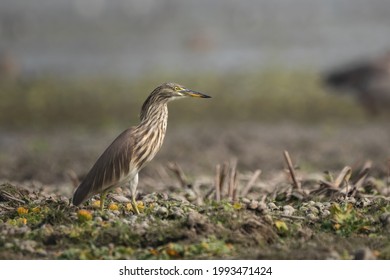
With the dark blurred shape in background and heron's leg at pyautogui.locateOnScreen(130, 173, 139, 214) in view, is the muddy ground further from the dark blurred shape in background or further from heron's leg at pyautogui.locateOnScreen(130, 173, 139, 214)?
the dark blurred shape in background

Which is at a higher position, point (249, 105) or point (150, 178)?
point (249, 105)

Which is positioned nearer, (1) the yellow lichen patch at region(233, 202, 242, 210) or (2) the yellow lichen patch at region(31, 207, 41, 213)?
(1) the yellow lichen patch at region(233, 202, 242, 210)

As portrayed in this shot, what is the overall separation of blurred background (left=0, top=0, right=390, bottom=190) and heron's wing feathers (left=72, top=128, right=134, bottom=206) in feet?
8.88

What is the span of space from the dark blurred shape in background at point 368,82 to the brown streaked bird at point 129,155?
11.2 metres

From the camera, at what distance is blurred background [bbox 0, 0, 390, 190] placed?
15.0 m

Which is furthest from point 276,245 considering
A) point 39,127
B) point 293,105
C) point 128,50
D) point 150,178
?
point 128,50

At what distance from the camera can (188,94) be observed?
8.31 m

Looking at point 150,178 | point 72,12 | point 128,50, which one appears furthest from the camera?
point 72,12

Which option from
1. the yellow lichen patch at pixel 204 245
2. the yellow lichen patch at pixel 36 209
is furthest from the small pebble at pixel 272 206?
the yellow lichen patch at pixel 36 209

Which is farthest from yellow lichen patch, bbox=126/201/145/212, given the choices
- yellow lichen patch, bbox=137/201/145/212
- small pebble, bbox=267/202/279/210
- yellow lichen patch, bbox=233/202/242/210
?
small pebble, bbox=267/202/279/210

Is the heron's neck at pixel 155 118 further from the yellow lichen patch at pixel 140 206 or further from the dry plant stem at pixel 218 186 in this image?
the dry plant stem at pixel 218 186

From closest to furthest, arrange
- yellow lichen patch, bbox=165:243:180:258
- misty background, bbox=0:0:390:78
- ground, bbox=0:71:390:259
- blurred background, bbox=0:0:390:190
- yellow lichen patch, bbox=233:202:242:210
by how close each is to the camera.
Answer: yellow lichen patch, bbox=165:243:180:258, ground, bbox=0:71:390:259, yellow lichen patch, bbox=233:202:242:210, blurred background, bbox=0:0:390:190, misty background, bbox=0:0:390:78
